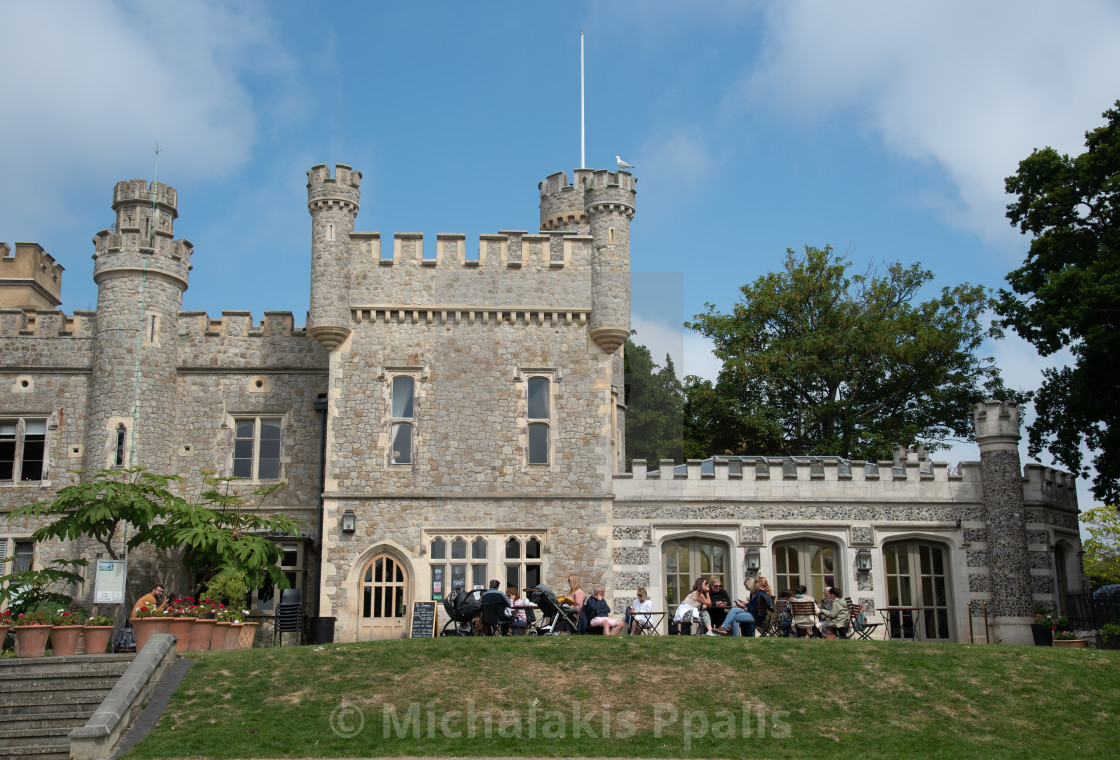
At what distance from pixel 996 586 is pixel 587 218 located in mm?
11739

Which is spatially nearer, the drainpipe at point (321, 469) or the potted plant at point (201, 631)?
the potted plant at point (201, 631)

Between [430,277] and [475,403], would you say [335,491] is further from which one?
[430,277]

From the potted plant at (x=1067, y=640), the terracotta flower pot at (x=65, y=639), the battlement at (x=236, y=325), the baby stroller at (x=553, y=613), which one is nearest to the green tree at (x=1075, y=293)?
the potted plant at (x=1067, y=640)

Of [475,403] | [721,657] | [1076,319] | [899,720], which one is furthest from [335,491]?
[1076,319]

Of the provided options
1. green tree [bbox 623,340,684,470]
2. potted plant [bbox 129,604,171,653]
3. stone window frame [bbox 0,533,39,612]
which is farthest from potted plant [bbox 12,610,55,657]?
green tree [bbox 623,340,684,470]

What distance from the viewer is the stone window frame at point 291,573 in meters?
23.7

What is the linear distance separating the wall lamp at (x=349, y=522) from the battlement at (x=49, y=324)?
24.7ft

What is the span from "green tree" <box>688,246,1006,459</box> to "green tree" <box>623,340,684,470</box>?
9.31 m

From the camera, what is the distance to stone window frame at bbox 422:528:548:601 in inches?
888

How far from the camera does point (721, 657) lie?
16.0m

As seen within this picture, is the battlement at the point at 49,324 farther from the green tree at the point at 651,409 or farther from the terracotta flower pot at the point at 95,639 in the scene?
the green tree at the point at 651,409

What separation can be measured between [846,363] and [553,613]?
1709 centimetres

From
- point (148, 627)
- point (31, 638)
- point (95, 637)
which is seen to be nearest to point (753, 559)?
point (148, 627)

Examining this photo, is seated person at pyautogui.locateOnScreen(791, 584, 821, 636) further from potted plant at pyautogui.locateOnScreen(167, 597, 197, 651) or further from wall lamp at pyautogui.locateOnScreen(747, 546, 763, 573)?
potted plant at pyautogui.locateOnScreen(167, 597, 197, 651)
